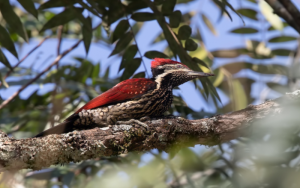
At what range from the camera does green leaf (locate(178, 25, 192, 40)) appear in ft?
13.8

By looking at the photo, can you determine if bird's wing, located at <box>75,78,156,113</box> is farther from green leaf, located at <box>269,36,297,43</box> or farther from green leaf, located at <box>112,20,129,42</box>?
green leaf, located at <box>269,36,297,43</box>

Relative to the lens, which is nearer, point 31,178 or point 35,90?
point 31,178

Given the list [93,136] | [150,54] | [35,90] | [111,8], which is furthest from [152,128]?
[35,90]

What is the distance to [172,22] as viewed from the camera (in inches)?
168

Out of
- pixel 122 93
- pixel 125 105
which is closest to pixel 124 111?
pixel 125 105

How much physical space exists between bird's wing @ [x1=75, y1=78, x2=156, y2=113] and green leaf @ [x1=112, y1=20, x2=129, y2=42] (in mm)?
618

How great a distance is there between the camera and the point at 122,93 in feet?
13.9

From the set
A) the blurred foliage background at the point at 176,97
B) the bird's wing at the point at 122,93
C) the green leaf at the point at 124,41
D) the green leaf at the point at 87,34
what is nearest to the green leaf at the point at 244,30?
the blurred foliage background at the point at 176,97

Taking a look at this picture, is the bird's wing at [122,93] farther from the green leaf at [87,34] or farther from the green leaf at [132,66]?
the green leaf at [87,34]

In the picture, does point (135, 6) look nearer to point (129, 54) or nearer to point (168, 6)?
point (168, 6)

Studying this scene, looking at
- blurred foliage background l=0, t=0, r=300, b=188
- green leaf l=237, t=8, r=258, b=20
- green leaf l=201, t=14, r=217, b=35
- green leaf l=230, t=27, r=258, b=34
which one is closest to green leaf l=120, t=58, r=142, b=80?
blurred foliage background l=0, t=0, r=300, b=188

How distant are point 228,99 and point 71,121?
2594 mm

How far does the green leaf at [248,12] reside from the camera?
219 inches

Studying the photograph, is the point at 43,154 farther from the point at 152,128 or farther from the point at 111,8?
the point at 111,8
